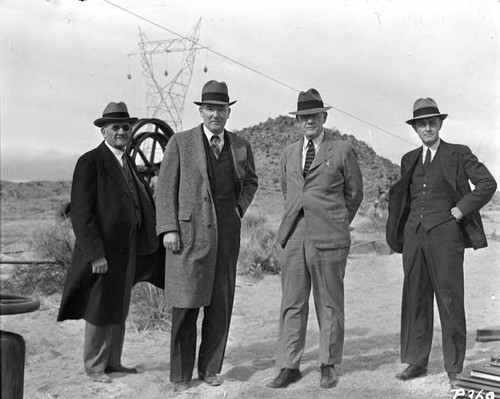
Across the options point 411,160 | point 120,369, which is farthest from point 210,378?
point 411,160

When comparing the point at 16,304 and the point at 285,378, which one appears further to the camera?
the point at 285,378

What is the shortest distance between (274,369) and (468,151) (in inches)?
76.7

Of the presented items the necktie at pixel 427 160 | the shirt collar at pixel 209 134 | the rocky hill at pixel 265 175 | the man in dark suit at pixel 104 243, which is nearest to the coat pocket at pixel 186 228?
the man in dark suit at pixel 104 243

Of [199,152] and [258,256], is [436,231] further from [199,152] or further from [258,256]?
[258,256]

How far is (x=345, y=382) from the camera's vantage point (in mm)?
4652

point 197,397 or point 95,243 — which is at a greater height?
point 95,243

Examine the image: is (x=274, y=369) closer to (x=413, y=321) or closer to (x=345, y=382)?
(x=345, y=382)

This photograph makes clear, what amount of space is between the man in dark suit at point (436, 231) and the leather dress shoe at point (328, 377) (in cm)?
45

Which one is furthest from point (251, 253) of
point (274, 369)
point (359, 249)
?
point (274, 369)

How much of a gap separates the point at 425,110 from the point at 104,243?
2.23 m

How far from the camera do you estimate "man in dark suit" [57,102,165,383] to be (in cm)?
460

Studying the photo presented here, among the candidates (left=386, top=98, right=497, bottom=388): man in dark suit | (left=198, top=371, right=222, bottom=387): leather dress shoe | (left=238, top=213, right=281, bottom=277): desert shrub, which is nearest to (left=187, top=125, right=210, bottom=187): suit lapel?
(left=198, top=371, right=222, bottom=387): leather dress shoe

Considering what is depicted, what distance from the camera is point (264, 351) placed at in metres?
5.74

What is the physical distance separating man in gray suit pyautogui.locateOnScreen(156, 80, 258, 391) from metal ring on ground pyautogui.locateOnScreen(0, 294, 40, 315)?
1908 millimetres
